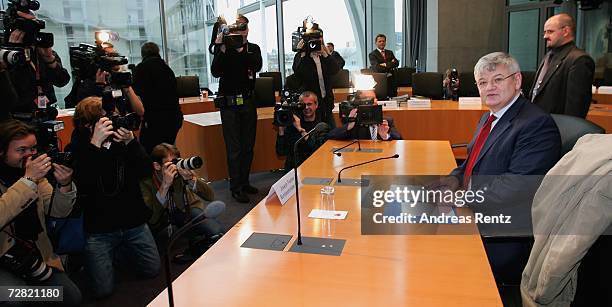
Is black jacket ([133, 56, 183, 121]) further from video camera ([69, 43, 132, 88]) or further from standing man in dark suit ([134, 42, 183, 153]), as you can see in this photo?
video camera ([69, 43, 132, 88])

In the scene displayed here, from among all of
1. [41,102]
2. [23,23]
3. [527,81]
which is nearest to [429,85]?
[527,81]

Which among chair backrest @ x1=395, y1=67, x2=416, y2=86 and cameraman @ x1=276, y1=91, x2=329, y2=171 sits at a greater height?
chair backrest @ x1=395, y1=67, x2=416, y2=86

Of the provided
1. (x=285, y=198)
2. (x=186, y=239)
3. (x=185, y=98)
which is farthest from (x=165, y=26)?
(x=285, y=198)

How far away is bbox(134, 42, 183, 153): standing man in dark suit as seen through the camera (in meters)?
3.97

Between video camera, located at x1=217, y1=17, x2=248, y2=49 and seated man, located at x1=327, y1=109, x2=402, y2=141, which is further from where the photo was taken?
video camera, located at x1=217, y1=17, x2=248, y2=49

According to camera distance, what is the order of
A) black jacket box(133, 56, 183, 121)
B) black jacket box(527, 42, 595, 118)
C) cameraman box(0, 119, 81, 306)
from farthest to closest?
black jacket box(133, 56, 183, 121) → black jacket box(527, 42, 595, 118) → cameraman box(0, 119, 81, 306)

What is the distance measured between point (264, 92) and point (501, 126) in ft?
12.0

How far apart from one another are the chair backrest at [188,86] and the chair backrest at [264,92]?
171cm

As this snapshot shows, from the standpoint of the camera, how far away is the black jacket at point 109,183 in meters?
2.50

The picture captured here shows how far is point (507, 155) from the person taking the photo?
6.70ft

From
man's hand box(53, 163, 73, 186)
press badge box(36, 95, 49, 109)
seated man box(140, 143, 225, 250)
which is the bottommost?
seated man box(140, 143, 225, 250)

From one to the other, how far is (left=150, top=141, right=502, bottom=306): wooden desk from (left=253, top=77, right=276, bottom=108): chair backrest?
12.0 feet

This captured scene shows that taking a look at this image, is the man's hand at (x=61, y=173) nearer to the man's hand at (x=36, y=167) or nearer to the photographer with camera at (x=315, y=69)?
the man's hand at (x=36, y=167)

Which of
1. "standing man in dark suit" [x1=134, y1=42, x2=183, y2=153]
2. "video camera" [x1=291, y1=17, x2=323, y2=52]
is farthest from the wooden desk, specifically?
"video camera" [x1=291, y1=17, x2=323, y2=52]
